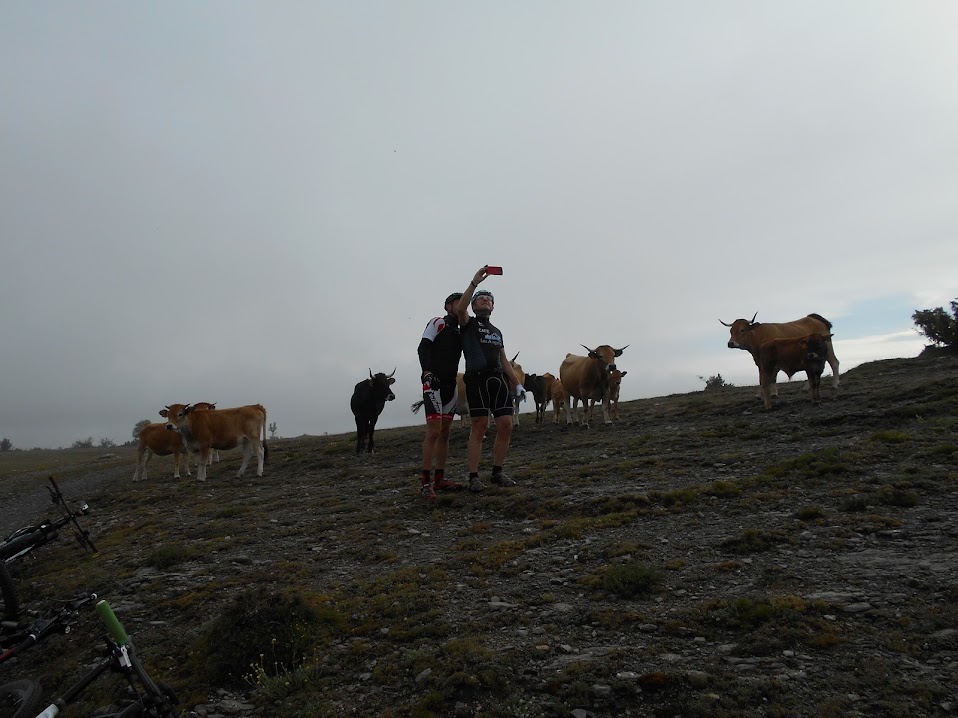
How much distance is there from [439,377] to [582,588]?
3716mm

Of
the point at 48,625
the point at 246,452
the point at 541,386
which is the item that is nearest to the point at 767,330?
the point at 541,386

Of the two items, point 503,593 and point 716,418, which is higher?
point 716,418

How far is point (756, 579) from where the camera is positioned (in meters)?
4.36

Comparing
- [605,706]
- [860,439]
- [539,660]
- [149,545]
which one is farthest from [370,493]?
[860,439]

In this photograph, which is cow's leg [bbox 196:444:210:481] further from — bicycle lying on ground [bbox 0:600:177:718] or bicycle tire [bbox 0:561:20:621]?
bicycle lying on ground [bbox 0:600:177:718]

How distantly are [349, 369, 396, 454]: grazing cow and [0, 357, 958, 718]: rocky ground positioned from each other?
19.2 ft

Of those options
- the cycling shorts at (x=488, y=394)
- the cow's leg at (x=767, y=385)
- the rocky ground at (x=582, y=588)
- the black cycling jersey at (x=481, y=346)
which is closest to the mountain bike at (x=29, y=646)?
the rocky ground at (x=582, y=588)

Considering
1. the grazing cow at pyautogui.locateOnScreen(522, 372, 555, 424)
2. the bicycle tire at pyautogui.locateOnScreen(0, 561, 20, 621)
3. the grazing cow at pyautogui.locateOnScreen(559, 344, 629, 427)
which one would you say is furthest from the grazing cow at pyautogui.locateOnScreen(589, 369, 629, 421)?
the bicycle tire at pyautogui.locateOnScreen(0, 561, 20, 621)

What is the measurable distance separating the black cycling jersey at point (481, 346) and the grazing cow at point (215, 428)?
8123mm

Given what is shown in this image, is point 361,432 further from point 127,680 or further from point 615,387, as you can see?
point 127,680

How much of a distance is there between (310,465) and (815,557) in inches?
460

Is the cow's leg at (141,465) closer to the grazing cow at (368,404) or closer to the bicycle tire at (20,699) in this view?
the grazing cow at (368,404)

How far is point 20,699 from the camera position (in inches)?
151

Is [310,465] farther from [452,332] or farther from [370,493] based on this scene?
[452,332]
